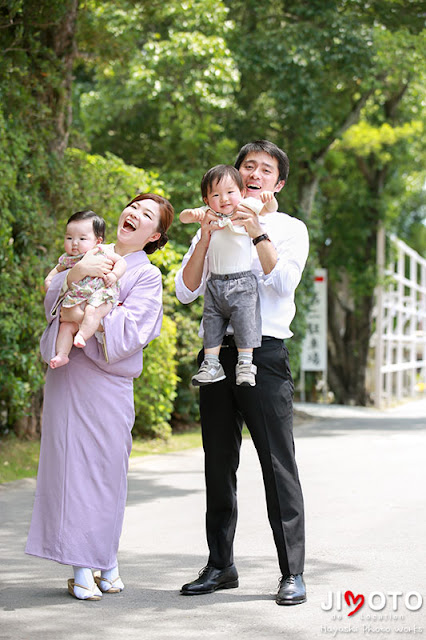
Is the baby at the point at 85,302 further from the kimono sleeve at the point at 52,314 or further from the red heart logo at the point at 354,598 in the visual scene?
the red heart logo at the point at 354,598

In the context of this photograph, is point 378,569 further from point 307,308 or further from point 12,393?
point 307,308

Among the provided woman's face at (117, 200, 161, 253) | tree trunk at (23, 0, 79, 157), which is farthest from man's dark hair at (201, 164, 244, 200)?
tree trunk at (23, 0, 79, 157)

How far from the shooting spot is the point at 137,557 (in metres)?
5.94

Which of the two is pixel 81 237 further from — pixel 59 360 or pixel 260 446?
pixel 260 446

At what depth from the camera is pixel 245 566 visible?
5613 mm

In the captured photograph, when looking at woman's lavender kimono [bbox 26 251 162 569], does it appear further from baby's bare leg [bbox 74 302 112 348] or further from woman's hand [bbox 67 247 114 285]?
woman's hand [bbox 67 247 114 285]

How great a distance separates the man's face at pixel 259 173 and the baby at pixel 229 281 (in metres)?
0.11

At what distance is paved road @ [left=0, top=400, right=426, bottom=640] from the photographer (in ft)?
14.1

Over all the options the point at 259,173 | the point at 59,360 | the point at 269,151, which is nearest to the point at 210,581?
the point at 59,360

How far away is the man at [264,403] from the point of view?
15.4ft

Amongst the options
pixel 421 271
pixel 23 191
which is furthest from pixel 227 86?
pixel 421 271

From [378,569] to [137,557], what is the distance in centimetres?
144

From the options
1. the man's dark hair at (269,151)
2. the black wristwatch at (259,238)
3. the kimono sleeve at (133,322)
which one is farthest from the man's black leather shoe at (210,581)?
the man's dark hair at (269,151)

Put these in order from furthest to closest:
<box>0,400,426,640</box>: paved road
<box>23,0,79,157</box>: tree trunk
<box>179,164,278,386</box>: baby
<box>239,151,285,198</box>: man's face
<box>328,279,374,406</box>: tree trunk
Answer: <box>328,279,374,406</box>: tree trunk → <box>23,0,79,157</box>: tree trunk → <box>239,151,285,198</box>: man's face → <box>179,164,278,386</box>: baby → <box>0,400,426,640</box>: paved road
